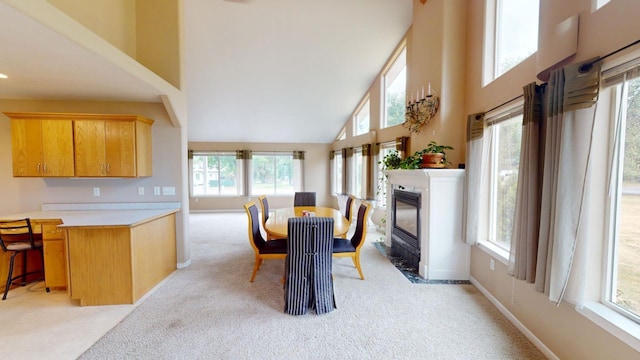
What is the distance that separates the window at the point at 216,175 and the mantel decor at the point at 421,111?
586cm

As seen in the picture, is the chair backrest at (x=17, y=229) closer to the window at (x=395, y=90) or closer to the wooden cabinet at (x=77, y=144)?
the wooden cabinet at (x=77, y=144)

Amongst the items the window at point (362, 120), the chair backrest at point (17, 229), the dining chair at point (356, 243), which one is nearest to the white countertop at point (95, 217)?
the chair backrest at point (17, 229)

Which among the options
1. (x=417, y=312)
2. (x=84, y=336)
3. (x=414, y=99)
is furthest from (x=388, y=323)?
(x=414, y=99)

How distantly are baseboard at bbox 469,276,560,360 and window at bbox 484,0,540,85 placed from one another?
2.33m

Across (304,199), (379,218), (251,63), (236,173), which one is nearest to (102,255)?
(304,199)

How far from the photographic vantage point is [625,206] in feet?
5.09

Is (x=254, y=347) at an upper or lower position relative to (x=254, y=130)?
lower

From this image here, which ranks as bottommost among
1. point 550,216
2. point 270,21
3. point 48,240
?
point 48,240

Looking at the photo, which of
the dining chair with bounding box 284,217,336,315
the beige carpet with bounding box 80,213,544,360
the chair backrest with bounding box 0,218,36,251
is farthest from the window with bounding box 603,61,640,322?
the chair backrest with bounding box 0,218,36,251

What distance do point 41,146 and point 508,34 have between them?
5.44 m

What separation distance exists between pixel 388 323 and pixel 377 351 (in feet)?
1.29

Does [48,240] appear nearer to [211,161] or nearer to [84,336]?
[84,336]

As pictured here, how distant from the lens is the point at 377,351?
1916 millimetres

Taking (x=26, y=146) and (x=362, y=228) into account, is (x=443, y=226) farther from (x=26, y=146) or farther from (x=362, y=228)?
(x=26, y=146)
